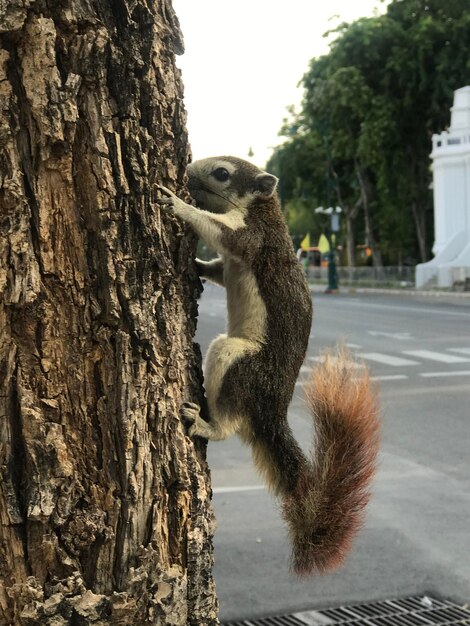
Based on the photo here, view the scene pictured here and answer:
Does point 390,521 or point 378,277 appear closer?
point 390,521

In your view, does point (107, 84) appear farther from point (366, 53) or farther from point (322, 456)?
point (366, 53)

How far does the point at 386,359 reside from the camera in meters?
13.8

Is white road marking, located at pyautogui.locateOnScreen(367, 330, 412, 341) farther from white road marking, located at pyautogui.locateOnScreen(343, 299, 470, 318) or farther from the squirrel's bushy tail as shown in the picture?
the squirrel's bushy tail

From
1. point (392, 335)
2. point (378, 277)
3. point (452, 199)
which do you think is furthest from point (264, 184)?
point (378, 277)

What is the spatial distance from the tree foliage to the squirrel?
3623 centimetres

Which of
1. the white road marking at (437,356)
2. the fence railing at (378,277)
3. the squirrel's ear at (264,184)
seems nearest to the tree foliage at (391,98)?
the fence railing at (378,277)

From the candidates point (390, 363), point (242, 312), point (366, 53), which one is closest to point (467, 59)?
point (366, 53)

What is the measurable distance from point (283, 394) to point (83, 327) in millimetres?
1027

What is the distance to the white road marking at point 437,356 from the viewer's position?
13.4 m

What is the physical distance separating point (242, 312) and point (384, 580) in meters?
2.63

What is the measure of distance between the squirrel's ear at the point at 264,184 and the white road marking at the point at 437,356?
10644mm

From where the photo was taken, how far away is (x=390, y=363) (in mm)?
13328

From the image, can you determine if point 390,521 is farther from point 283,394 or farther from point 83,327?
point 83,327

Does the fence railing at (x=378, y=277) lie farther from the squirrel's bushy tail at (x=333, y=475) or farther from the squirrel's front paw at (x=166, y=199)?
A: the squirrel's front paw at (x=166, y=199)
